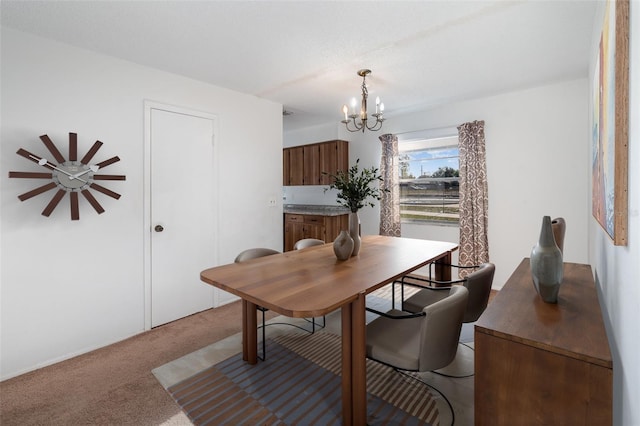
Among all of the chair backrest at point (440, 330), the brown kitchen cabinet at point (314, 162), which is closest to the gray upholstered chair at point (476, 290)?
the chair backrest at point (440, 330)

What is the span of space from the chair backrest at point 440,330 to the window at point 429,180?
302 cm

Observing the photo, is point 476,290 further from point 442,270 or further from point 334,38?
point 334,38

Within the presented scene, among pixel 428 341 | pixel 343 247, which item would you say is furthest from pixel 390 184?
pixel 428 341

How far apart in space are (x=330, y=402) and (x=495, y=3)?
2.75 metres

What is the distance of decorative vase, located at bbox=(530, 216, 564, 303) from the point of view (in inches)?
57.1

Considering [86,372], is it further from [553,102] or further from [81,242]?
[553,102]

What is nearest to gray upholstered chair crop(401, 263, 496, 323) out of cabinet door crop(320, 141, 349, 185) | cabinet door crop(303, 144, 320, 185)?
cabinet door crop(320, 141, 349, 185)

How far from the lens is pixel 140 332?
290 cm

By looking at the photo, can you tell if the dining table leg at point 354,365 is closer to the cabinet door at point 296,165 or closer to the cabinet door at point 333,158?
the cabinet door at point 333,158

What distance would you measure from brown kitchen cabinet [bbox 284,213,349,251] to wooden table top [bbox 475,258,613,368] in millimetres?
3416

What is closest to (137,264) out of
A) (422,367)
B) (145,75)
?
(145,75)

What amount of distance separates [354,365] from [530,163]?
135 inches

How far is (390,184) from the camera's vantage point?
470 centimetres

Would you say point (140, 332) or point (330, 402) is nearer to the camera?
point (330, 402)
